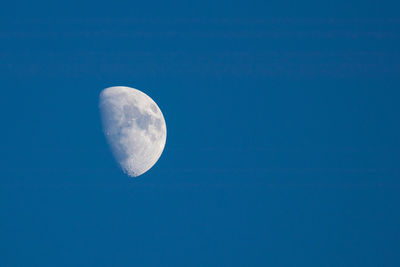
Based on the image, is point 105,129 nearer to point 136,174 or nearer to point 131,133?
point 131,133

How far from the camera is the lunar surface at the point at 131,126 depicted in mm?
16547

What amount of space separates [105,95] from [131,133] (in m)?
1.64

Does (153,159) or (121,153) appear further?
(153,159)

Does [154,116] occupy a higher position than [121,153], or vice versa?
[154,116]

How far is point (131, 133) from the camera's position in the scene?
54.3 ft

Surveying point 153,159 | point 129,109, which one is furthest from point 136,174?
point 129,109

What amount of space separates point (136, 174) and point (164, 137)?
64.1 inches

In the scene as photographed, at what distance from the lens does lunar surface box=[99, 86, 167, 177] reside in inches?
651

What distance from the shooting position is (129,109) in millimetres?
16859

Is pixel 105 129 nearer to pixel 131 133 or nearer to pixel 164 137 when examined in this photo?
pixel 131 133

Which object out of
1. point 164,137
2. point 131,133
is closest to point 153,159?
point 164,137

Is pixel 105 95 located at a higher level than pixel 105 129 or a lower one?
higher

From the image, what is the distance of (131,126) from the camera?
1659 cm

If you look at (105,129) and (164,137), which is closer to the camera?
(105,129)
